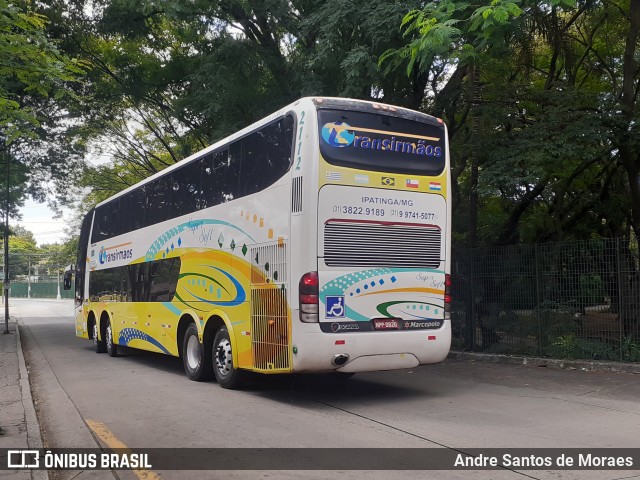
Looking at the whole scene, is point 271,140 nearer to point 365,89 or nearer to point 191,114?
point 365,89

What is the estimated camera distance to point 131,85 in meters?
20.7

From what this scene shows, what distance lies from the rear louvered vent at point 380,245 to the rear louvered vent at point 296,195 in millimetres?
472

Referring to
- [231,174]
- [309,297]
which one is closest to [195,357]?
[231,174]

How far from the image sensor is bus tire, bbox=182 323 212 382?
1131 cm

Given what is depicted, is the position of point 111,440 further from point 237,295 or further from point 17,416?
point 237,295

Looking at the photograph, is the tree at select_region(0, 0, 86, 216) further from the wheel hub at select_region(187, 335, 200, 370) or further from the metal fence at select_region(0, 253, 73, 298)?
the metal fence at select_region(0, 253, 73, 298)

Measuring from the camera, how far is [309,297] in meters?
8.62

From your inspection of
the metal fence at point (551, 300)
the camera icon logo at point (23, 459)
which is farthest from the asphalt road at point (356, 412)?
the metal fence at point (551, 300)

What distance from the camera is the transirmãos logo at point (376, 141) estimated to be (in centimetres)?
891

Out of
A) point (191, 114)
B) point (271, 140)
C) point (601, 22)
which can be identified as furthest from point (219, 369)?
point (601, 22)

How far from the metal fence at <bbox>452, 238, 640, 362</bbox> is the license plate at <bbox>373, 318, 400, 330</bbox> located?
5191 millimetres

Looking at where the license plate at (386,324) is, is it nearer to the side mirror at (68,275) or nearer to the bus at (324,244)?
the bus at (324,244)

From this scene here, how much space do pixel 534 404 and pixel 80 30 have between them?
17080mm

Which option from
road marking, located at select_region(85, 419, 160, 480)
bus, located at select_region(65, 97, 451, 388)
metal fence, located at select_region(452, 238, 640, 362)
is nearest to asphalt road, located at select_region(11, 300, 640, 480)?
road marking, located at select_region(85, 419, 160, 480)
